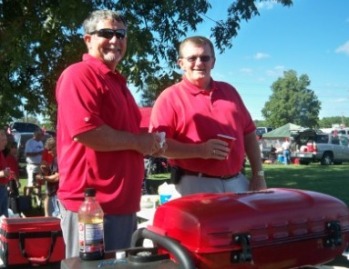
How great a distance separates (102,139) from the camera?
1.99 m

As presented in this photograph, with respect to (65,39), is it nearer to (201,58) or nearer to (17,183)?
(17,183)

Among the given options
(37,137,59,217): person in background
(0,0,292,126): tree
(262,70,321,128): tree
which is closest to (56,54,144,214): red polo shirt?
(0,0,292,126): tree

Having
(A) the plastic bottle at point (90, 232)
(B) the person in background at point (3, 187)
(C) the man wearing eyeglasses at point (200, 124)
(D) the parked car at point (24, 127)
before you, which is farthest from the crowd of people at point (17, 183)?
(D) the parked car at point (24, 127)

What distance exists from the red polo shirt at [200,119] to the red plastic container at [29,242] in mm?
2572

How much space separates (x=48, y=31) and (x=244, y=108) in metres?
5.41

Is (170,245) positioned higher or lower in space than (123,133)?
lower

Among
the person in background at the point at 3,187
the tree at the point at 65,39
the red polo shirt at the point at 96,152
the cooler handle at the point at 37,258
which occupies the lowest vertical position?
the cooler handle at the point at 37,258

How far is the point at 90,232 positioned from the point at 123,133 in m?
0.47

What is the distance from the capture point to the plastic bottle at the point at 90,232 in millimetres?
1669

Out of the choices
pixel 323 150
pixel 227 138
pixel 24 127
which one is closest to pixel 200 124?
pixel 227 138

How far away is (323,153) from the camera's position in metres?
27.5

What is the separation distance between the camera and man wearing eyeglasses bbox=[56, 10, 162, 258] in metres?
2.01

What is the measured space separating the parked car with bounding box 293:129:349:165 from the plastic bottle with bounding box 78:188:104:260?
26448 millimetres

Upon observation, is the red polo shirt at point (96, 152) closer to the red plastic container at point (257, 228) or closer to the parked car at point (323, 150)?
the red plastic container at point (257, 228)
